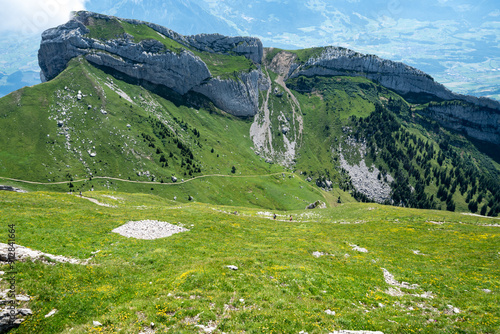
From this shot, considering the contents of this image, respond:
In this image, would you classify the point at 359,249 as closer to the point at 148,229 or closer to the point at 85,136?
the point at 148,229

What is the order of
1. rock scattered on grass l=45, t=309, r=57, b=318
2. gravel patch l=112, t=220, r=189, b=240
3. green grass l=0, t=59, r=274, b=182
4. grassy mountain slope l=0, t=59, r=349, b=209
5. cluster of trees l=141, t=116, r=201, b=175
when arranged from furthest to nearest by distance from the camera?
cluster of trees l=141, t=116, r=201, b=175 < grassy mountain slope l=0, t=59, r=349, b=209 < green grass l=0, t=59, r=274, b=182 < gravel patch l=112, t=220, r=189, b=240 < rock scattered on grass l=45, t=309, r=57, b=318

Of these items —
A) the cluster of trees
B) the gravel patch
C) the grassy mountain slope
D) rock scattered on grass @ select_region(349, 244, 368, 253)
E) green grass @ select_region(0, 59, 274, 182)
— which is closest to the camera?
the gravel patch

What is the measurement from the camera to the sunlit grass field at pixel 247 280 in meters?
16.0

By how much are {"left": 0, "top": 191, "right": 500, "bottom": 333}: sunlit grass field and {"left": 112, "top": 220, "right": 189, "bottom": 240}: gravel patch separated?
4.85 feet

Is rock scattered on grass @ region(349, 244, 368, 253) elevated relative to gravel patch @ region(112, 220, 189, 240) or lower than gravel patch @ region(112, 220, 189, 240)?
lower

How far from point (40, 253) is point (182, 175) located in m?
136

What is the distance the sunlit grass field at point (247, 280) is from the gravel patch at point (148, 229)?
1.48 m

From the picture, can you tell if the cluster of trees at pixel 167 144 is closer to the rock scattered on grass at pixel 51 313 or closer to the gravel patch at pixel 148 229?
the gravel patch at pixel 148 229

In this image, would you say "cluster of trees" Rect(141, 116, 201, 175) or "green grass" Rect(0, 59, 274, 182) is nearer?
"green grass" Rect(0, 59, 274, 182)

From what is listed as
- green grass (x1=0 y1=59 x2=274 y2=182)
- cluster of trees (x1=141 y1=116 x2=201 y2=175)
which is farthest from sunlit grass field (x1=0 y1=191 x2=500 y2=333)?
cluster of trees (x1=141 y1=116 x2=201 y2=175)

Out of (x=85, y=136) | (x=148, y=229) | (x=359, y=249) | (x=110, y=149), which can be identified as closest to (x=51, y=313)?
(x=148, y=229)

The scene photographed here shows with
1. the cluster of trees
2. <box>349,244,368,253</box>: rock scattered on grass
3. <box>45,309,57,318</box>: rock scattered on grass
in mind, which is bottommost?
<box>349,244,368,253</box>: rock scattered on grass

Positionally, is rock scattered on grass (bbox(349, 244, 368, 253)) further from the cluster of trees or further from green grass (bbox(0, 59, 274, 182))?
the cluster of trees

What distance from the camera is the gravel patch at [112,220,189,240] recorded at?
33.8 m
